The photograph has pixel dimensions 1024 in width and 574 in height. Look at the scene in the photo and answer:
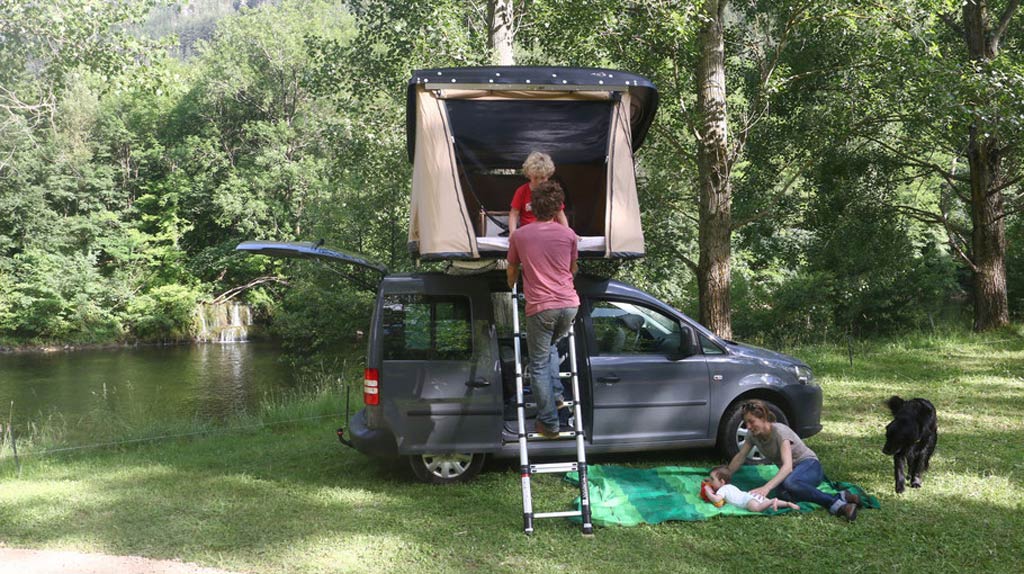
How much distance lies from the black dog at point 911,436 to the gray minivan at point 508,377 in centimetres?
105


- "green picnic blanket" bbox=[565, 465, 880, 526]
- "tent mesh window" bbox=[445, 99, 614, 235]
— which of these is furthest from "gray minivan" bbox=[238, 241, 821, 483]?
"tent mesh window" bbox=[445, 99, 614, 235]

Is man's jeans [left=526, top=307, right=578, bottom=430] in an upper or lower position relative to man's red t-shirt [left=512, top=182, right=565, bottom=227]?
lower

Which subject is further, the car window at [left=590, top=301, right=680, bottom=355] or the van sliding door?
the car window at [left=590, top=301, right=680, bottom=355]

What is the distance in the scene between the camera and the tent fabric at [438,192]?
6.43 metres

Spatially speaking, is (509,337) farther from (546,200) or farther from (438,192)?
(546,200)

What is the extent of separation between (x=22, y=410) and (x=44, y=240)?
21.8 metres

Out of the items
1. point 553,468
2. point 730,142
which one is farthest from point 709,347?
point 730,142

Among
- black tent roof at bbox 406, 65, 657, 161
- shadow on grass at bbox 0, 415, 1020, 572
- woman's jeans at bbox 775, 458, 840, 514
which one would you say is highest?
black tent roof at bbox 406, 65, 657, 161

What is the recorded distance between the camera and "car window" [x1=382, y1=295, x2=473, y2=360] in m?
6.80

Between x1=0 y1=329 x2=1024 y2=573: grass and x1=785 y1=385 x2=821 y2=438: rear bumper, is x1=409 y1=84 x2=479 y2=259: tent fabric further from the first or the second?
x1=785 y1=385 x2=821 y2=438: rear bumper

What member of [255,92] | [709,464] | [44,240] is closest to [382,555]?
[709,464]

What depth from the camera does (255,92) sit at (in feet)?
137

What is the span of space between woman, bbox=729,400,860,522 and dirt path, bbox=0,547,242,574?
3.98m

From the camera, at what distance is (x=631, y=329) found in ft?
24.1
